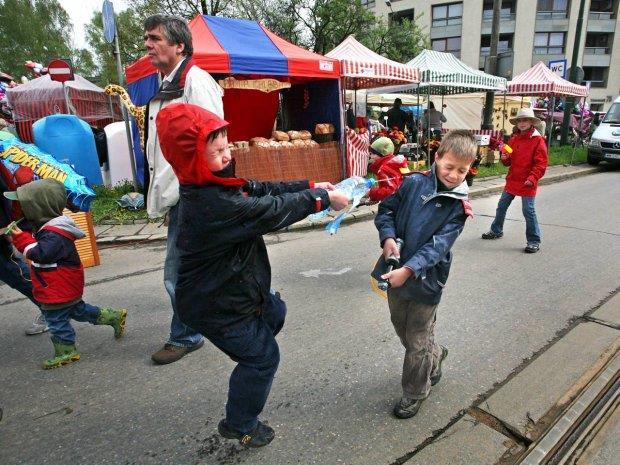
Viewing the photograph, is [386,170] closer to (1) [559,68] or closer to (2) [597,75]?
(1) [559,68]

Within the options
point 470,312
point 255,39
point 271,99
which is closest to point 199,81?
point 470,312

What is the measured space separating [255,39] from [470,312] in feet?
22.7

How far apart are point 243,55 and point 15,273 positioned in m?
5.54

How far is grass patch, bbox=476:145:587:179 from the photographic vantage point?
11602mm

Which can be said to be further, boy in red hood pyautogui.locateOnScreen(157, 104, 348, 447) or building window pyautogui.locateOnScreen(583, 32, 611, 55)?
building window pyautogui.locateOnScreen(583, 32, 611, 55)

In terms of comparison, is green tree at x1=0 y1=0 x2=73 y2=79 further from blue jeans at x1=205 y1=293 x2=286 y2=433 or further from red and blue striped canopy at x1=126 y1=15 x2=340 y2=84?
blue jeans at x1=205 y1=293 x2=286 y2=433

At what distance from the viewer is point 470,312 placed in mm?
3590

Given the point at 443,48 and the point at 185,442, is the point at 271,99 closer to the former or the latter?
the point at 185,442

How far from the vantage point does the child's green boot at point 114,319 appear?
3123 millimetres

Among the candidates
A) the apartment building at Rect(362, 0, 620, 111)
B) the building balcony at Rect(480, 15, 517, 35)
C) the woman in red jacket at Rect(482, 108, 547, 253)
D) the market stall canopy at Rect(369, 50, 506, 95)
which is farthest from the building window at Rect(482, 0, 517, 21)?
the woman in red jacket at Rect(482, 108, 547, 253)

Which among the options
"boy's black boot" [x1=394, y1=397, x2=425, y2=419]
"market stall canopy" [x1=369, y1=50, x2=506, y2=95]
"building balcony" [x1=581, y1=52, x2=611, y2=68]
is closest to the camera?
"boy's black boot" [x1=394, y1=397, x2=425, y2=419]

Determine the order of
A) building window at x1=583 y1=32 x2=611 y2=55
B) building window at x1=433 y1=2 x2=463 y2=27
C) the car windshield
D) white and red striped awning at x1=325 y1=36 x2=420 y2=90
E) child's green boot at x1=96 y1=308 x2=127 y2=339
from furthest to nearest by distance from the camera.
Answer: building window at x1=433 y1=2 x2=463 y2=27 < building window at x1=583 y1=32 x2=611 y2=55 < the car windshield < white and red striped awning at x1=325 y1=36 x2=420 y2=90 < child's green boot at x1=96 y1=308 x2=127 y2=339

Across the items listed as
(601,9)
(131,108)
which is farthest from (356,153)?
(601,9)

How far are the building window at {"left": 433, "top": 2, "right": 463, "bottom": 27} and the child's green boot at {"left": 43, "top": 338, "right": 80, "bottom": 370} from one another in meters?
43.6
